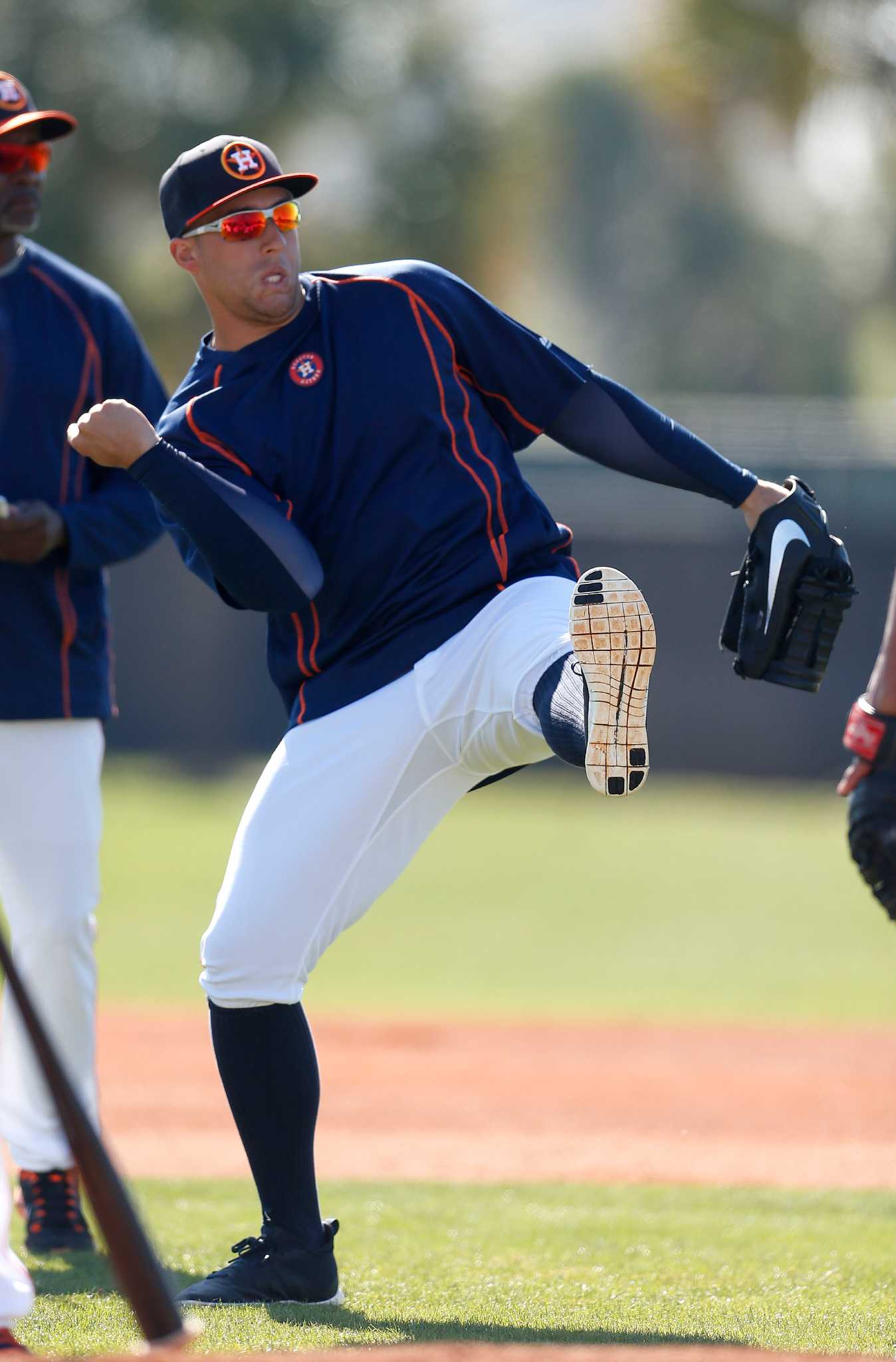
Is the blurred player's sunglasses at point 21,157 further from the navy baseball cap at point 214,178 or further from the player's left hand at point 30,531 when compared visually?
the player's left hand at point 30,531

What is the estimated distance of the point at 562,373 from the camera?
3.79 m

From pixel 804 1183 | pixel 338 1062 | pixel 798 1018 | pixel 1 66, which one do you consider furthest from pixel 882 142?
pixel 804 1183

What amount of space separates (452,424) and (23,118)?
1.34 meters

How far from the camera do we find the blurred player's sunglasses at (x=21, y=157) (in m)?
4.23

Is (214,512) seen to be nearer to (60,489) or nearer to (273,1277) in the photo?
(60,489)

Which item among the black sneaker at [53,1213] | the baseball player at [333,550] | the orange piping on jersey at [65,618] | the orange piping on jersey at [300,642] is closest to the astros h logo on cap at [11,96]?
the baseball player at [333,550]

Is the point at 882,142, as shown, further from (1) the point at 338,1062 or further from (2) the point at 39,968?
(2) the point at 39,968

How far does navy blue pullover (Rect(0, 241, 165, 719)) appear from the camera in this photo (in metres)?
4.34

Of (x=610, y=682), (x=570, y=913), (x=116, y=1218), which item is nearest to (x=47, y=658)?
(x=610, y=682)

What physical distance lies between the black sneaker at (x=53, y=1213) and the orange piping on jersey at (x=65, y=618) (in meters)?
1.15

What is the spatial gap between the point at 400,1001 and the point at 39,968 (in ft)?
17.8

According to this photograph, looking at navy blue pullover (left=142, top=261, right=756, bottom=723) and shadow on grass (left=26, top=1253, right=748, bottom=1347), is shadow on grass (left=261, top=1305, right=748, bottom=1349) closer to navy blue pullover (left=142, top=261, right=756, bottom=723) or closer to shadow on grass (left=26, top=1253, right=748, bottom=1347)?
shadow on grass (left=26, top=1253, right=748, bottom=1347)

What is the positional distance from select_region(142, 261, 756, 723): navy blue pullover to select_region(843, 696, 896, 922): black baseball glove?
660 millimetres

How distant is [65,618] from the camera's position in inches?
175
